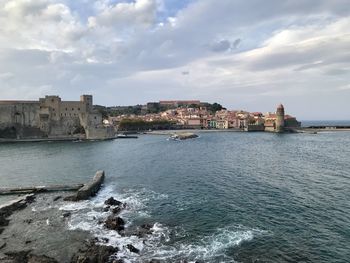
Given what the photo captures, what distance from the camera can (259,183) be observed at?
29.0m

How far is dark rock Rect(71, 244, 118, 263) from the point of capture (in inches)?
566

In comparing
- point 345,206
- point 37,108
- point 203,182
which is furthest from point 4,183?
point 37,108

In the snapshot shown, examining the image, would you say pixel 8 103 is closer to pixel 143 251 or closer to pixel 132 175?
pixel 132 175

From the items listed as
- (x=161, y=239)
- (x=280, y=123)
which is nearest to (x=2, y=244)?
(x=161, y=239)

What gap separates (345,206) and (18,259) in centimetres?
1778

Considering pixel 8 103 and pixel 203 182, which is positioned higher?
pixel 8 103

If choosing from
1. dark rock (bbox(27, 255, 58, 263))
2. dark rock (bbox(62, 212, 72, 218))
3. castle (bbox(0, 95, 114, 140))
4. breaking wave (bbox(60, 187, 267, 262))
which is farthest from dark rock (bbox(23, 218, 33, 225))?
castle (bbox(0, 95, 114, 140))

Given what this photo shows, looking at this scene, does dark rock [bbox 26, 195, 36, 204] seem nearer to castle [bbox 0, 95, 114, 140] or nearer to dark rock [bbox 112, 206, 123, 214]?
dark rock [bbox 112, 206, 123, 214]

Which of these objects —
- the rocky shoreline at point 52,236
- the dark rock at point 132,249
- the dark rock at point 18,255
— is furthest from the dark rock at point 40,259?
the dark rock at point 132,249

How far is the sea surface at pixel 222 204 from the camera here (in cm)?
1575

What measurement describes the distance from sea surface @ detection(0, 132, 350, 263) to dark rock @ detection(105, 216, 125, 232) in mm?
534

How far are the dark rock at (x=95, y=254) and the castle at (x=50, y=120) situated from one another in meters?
67.6

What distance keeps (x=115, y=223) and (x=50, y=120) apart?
68.9 m

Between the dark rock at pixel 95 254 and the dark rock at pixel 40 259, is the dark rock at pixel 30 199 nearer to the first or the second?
the dark rock at pixel 40 259
